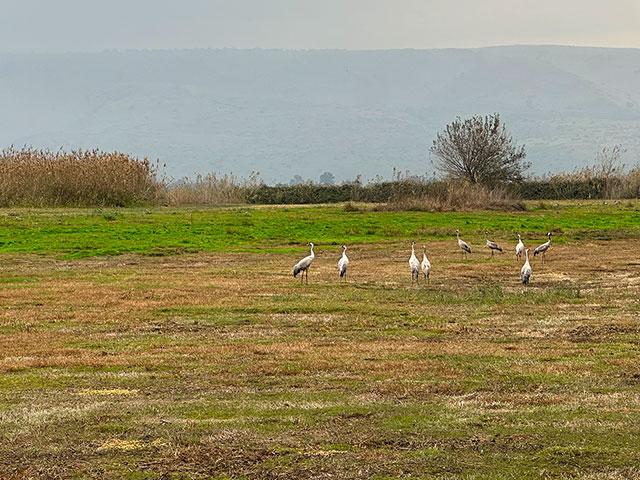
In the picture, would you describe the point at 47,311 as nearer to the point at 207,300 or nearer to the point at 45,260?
the point at 207,300

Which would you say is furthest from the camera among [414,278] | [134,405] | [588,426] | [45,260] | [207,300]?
[45,260]

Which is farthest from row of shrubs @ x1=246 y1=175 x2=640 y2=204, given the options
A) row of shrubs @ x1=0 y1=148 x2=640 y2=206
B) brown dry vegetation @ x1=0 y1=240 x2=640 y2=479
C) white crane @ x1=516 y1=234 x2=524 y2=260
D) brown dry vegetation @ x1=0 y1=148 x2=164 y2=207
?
brown dry vegetation @ x1=0 y1=240 x2=640 y2=479

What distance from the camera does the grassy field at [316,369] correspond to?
38.2ft

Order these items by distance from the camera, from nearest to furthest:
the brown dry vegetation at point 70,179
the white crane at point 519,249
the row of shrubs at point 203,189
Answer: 1. the white crane at point 519,249
2. the brown dry vegetation at point 70,179
3. the row of shrubs at point 203,189

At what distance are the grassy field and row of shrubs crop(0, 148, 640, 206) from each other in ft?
96.6

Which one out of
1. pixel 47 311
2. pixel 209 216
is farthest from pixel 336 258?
pixel 209 216

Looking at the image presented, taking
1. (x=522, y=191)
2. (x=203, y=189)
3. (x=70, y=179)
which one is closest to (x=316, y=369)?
(x=70, y=179)

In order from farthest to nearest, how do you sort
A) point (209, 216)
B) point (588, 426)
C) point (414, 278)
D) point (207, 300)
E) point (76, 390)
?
1. point (209, 216)
2. point (414, 278)
3. point (207, 300)
4. point (76, 390)
5. point (588, 426)

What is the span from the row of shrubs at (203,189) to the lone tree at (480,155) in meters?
1.54

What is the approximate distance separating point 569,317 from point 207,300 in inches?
326

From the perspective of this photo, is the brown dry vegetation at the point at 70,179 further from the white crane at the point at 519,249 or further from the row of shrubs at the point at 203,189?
the white crane at the point at 519,249

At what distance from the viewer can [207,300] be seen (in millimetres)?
27109

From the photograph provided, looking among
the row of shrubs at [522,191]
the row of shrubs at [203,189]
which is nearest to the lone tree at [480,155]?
the row of shrubs at [522,191]

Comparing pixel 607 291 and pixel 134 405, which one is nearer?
pixel 134 405
